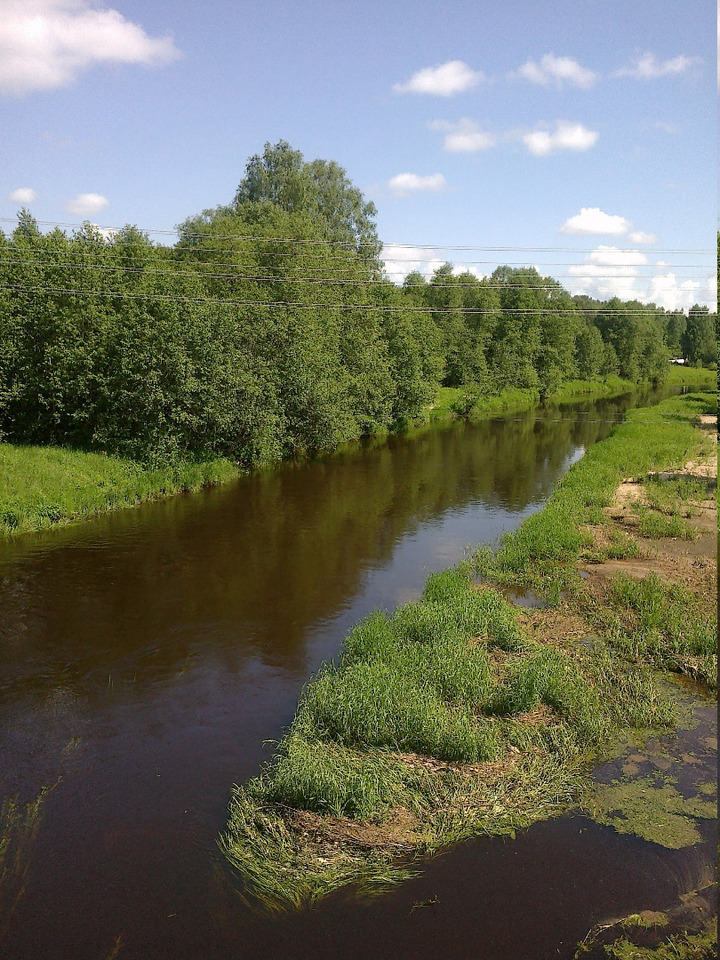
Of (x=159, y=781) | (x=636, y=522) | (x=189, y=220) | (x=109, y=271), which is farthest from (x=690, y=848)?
(x=189, y=220)

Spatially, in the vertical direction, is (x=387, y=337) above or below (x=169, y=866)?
above

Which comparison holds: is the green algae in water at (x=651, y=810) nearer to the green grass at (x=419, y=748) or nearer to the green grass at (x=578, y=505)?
the green grass at (x=419, y=748)

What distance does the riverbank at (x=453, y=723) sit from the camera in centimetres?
799

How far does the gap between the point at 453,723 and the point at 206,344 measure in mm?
19192

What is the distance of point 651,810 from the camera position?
859 centimetres

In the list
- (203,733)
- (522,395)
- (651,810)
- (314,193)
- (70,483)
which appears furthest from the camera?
(522,395)

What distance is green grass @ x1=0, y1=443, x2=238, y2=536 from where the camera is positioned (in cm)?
2041

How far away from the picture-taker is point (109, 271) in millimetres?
26047

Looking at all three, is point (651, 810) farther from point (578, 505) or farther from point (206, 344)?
point (206, 344)

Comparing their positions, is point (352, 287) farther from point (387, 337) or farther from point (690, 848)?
point (690, 848)

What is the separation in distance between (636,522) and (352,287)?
23215 millimetres

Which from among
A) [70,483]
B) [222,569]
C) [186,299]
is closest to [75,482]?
[70,483]

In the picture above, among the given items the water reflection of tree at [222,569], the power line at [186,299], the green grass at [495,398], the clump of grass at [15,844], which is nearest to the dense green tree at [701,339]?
the green grass at [495,398]

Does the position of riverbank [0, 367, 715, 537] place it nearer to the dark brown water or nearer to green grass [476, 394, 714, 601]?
the dark brown water
